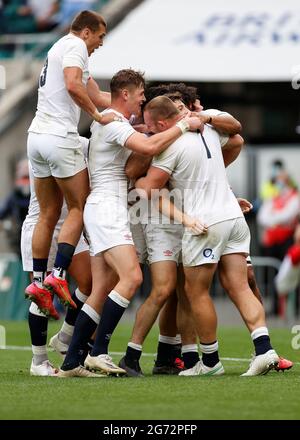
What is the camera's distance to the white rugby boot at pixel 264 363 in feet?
33.2

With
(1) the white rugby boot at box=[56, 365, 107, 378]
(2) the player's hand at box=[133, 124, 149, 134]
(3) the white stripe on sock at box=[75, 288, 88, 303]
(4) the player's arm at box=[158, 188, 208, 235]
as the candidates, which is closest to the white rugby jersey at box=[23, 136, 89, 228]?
(2) the player's hand at box=[133, 124, 149, 134]

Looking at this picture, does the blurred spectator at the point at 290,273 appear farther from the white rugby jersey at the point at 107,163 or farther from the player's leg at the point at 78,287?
the white rugby jersey at the point at 107,163

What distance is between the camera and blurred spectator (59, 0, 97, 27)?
929 inches

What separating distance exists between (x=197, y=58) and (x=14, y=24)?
515 centimetres

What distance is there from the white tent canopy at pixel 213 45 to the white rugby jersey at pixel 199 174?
9438 mm

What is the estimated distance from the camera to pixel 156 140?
33.1ft

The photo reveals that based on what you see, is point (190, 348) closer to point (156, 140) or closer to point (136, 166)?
point (136, 166)

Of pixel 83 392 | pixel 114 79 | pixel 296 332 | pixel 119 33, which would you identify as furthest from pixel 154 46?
pixel 83 392

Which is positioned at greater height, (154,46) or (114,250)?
(154,46)

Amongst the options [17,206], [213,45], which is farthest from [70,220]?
[213,45]

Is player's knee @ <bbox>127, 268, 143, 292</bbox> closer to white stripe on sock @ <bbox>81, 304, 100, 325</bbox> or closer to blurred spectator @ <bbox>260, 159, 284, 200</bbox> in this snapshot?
white stripe on sock @ <bbox>81, 304, 100, 325</bbox>

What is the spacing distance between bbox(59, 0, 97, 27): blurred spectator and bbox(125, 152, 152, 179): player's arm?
1339 cm
